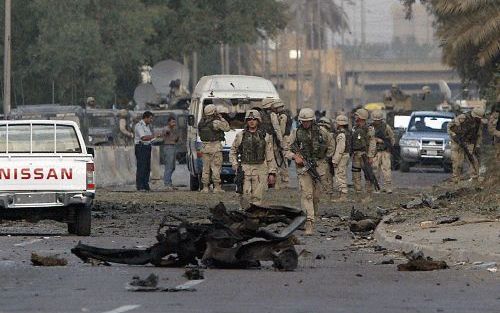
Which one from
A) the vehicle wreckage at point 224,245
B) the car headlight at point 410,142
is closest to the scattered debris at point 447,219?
the vehicle wreckage at point 224,245

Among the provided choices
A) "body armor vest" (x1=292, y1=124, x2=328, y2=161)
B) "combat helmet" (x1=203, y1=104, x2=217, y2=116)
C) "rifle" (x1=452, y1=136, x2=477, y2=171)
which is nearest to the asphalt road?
"body armor vest" (x1=292, y1=124, x2=328, y2=161)

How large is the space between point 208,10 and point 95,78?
6.73 meters

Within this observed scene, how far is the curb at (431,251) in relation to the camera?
18.4 m

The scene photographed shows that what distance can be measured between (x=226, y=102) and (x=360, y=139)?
5.82 metres

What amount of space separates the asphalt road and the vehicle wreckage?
5.8 inches

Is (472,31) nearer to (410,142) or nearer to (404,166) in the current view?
(410,142)

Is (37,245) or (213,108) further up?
(213,108)

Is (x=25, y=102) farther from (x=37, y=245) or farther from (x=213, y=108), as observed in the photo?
(x=37, y=245)

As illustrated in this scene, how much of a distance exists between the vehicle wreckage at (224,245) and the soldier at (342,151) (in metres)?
13.9

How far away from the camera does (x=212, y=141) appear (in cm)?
3581

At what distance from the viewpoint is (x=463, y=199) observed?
2839cm

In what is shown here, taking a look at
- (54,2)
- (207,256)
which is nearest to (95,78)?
(54,2)

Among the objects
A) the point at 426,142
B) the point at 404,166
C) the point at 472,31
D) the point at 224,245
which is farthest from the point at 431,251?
the point at 404,166

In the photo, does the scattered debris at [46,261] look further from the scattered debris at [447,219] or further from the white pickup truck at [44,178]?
the scattered debris at [447,219]
